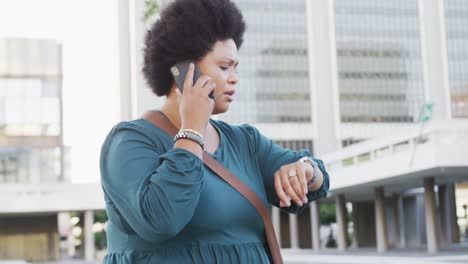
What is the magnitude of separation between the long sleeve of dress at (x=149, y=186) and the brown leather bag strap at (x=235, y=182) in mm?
115

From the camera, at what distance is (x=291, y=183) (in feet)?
6.45

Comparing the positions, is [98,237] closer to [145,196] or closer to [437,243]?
[437,243]

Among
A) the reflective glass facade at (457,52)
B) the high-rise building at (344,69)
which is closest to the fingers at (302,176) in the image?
the high-rise building at (344,69)

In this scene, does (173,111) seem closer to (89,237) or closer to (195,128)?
(195,128)

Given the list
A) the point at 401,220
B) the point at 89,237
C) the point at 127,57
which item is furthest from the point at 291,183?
the point at 127,57

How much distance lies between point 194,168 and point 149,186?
106mm

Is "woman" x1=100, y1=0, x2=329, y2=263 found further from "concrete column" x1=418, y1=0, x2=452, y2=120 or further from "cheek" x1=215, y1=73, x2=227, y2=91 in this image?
"concrete column" x1=418, y1=0, x2=452, y2=120

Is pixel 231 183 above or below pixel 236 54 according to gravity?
below

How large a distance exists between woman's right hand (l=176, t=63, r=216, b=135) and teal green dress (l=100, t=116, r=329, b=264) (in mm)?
88

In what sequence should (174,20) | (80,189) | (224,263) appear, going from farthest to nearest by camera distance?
(80,189)
(174,20)
(224,263)

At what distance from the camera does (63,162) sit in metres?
64.5

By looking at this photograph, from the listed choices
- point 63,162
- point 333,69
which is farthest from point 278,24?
point 63,162

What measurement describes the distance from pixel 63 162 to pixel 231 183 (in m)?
64.1

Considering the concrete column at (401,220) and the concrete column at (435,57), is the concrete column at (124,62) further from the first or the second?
the concrete column at (401,220)
